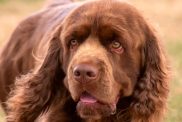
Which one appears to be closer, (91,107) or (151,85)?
(91,107)

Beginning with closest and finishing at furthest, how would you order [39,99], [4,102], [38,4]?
[39,99] → [4,102] → [38,4]

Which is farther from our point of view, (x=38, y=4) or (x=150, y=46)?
(x=38, y=4)

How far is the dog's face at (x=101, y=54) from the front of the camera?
18.9ft

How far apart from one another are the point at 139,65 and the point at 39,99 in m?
1.04

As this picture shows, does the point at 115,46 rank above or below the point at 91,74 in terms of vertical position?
above

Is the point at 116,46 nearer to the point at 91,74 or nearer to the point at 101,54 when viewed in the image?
the point at 101,54

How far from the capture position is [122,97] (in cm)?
626

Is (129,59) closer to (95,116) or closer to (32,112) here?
(95,116)

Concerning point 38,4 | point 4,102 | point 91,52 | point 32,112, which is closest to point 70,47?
point 91,52

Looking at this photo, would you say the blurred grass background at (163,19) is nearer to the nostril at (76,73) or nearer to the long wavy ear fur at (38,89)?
the long wavy ear fur at (38,89)

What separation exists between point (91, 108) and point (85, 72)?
395 millimetres

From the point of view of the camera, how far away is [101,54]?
5.88 metres

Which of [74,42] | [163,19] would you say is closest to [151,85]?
[74,42]

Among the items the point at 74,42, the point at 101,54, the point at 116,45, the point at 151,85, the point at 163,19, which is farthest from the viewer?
the point at 163,19
